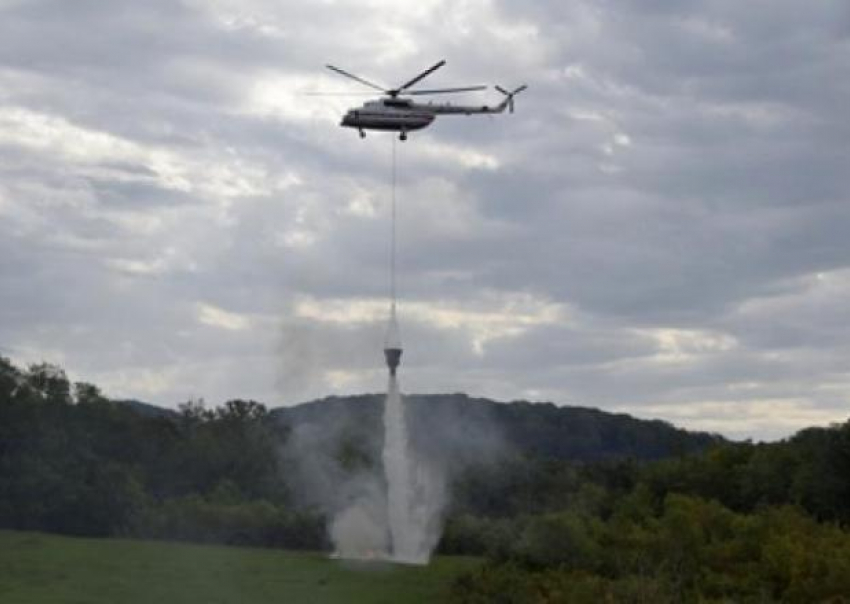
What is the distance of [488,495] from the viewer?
15675 centimetres

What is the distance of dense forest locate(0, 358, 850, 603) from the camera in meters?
80.9

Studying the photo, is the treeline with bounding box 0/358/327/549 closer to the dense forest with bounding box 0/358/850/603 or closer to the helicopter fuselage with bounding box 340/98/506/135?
the dense forest with bounding box 0/358/850/603

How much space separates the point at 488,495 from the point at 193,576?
7120 centimetres

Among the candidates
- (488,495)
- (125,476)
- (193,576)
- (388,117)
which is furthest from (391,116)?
(488,495)

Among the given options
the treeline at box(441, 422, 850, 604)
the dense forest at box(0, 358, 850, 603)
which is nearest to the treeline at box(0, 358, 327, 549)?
the dense forest at box(0, 358, 850, 603)

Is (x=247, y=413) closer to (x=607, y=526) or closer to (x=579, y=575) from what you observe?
(x=607, y=526)

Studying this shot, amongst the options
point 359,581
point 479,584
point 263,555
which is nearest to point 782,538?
point 479,584

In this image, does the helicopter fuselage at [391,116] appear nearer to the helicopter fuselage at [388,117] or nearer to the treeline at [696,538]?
the helicopter fuselage at [388,117]

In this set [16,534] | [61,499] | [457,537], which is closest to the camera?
[16,534]

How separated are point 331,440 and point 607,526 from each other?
5952cm

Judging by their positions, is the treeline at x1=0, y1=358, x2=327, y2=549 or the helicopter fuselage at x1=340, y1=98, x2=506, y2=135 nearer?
the helicopter fuselage at x1=340, y1=98, x2=506, y2=135

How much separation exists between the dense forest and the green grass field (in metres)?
4.61

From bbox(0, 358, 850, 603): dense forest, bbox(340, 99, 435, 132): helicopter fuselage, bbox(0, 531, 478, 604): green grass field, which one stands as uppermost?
bbox(340, 99, 435, 132): helicopter fuselage

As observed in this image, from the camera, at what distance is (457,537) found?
11331 centimetres
